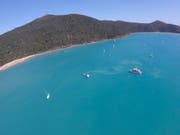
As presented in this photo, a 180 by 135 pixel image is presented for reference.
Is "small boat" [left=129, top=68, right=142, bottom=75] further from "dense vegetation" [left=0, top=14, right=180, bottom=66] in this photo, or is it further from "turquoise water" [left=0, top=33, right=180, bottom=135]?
"dense vegetation" [left=0, top=14, right=180, bottom=66]

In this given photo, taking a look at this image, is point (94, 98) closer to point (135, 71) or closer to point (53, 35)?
point (135, 71)

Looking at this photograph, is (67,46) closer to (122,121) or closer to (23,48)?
(23,48)

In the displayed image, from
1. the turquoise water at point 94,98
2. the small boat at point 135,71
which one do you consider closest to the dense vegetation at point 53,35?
the turquoise water at point 94,98

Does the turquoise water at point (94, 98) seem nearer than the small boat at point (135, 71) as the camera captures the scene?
Yes

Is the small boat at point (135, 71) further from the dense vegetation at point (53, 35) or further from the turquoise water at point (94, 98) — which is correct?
the dense vegetation at point (53, 35)

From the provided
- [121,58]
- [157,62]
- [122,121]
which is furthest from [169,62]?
[122,121]

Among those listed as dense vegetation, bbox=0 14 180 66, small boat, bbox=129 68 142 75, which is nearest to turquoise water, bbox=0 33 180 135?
small boat, bbox=129 68 142 75
